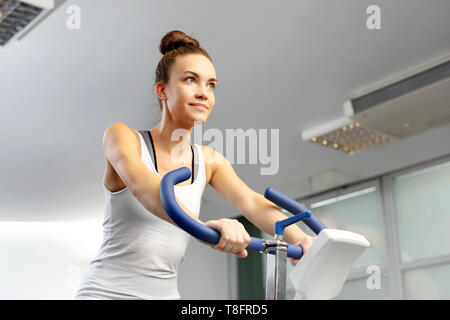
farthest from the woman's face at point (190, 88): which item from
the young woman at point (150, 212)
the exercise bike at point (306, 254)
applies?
the exercise bike at point (306, 254)

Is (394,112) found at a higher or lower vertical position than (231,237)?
higher

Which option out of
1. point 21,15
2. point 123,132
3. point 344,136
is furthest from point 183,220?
point 344,136

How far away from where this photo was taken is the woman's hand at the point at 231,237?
29.9 inches

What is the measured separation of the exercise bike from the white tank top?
0.41 metres

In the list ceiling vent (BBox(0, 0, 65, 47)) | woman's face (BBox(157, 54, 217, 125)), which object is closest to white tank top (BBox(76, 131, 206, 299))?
woman's face (BBox(157, 54, 217, 125))

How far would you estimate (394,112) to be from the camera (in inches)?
148

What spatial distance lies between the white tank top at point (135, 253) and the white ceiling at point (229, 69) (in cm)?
196

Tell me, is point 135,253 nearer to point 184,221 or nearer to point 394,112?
point 184,221

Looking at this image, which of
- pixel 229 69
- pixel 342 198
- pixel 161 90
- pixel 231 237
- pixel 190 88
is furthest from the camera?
pixel 342 198

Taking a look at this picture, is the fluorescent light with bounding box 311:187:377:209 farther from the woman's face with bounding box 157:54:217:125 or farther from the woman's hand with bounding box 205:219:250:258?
the woman's hand with bounding box 205:219:250:258

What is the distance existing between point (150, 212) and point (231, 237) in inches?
15.5

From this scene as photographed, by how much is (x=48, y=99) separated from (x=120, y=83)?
1.88 feet

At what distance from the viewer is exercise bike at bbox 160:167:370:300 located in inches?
30.3
